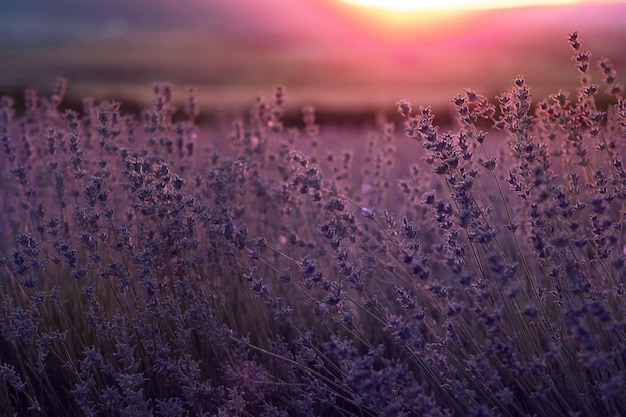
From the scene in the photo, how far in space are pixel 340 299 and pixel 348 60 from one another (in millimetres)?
52153

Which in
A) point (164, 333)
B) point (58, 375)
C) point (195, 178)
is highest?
point (195, 178)

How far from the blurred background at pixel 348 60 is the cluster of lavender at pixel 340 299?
12672 mm

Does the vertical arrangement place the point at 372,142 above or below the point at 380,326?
above

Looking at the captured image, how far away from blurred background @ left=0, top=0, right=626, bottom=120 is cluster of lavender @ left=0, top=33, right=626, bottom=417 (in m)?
12.7

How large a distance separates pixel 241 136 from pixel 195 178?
2.80 ft

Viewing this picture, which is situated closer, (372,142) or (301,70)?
(372,142)

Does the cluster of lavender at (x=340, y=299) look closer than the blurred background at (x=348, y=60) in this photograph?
Yes

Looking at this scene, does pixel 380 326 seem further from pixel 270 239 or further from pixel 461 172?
pixel 461 172

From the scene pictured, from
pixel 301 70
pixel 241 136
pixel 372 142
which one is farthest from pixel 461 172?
pixel 301 70

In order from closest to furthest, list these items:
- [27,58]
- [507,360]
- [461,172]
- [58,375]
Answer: [507,360] → [461,172] → [58,375] → [27,58]

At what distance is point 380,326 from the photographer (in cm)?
Result: 325

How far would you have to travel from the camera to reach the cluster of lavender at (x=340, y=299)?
208 centimetres

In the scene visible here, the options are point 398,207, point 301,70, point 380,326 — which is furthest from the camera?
point 301,70

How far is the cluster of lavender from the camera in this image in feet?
6.83
